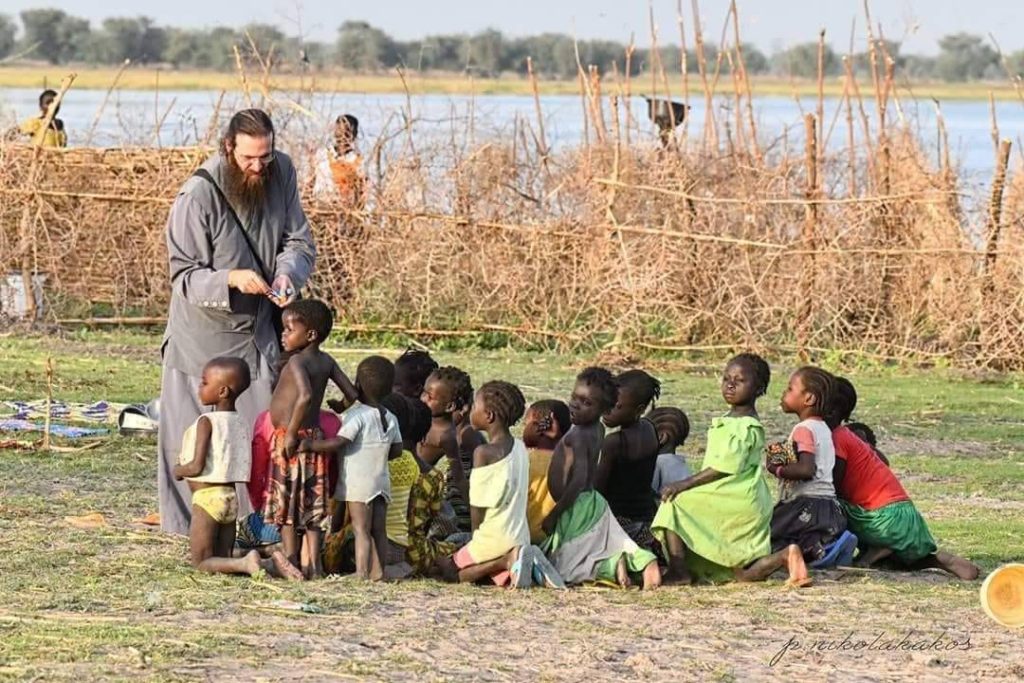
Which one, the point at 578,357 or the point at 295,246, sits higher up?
the point at 295,246

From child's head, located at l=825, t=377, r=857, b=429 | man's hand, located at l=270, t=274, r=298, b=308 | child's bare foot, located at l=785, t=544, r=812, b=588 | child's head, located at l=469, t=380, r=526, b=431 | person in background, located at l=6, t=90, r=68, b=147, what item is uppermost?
person in background, located at l=6, t=90, r=68, b=147

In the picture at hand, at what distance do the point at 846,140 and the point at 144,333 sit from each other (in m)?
6.06

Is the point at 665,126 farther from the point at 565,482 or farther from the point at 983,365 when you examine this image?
the point at 565,482

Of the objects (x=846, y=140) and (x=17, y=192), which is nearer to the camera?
(x=17, y=192)

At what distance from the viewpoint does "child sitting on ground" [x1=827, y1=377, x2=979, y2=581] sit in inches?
316

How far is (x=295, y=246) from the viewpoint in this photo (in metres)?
8.11

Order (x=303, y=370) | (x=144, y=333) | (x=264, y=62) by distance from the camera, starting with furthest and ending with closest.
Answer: (x=264, y=62), (x=144, y=333), (x=303, y=370)

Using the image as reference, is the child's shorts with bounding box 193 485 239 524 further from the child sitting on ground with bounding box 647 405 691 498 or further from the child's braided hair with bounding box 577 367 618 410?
the child sitting on ground with bounding box 647 405 691 498

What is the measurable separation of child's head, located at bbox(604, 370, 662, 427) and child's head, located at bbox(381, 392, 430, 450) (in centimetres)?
71

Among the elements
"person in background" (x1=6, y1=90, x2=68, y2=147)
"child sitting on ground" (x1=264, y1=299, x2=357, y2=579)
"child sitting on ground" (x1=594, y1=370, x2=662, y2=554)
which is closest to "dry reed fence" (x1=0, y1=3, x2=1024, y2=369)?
"person in background" (x1=6, y1=90, x2=68, y2=147)

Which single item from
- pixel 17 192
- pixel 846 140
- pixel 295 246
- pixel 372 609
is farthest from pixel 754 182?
pixel 372 609

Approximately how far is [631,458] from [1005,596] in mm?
1660

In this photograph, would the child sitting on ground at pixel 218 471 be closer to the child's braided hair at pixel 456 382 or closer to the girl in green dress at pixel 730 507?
the child's braided hair at pixel 456 382

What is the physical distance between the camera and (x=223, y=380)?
7.49 metres
